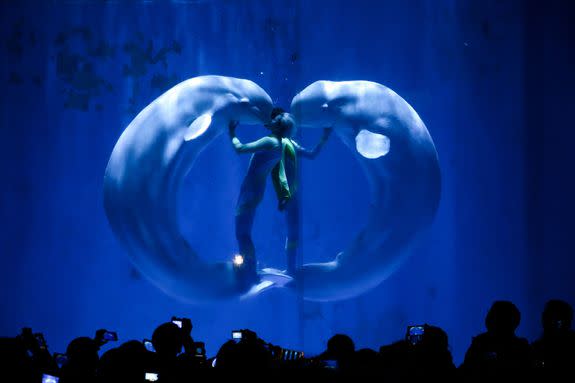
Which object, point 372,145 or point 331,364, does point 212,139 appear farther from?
point 331,364

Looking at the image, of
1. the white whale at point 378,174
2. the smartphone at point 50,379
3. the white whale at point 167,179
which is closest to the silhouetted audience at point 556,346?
the smartphone at point 50,379

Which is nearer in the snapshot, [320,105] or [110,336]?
[110,336]

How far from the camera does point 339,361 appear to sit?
256cm

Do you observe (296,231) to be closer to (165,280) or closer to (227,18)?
(165,280)

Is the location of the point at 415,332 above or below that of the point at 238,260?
below

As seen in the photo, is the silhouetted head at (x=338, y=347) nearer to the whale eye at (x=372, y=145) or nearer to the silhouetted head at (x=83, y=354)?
the silhouetted head at (x=83, y=354)

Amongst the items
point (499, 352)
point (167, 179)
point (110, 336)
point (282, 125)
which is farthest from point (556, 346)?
point (167, 179)

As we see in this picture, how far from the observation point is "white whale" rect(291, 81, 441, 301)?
231 inches

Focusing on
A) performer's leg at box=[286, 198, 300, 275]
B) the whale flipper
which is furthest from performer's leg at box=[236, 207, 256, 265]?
performer's leg at box=[286, 198, 300, 275]

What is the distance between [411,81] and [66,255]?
6289 millimetres

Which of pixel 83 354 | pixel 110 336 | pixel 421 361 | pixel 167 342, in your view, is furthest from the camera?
pixel 110 336

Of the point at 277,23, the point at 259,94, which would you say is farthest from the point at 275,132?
the point at 277,23

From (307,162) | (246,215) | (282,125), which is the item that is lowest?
(246,215)

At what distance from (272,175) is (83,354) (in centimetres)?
329
